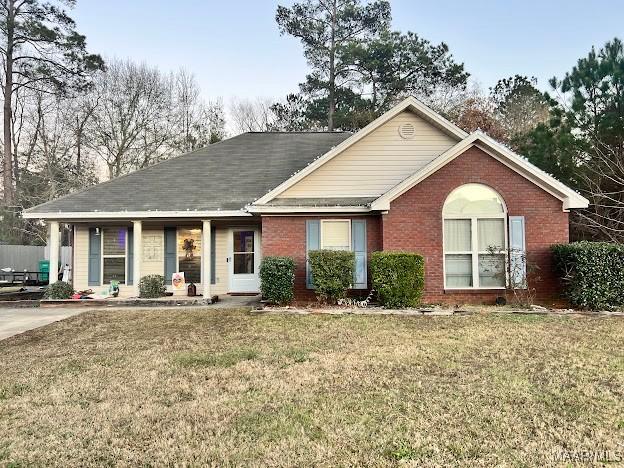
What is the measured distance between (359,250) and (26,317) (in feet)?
27.8

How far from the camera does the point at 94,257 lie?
1403 centimetres

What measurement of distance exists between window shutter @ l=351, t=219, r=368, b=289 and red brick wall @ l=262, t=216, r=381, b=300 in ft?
0.45

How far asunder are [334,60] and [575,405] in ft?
89.7

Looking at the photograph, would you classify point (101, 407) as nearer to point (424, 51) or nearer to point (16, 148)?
point (424, 51)

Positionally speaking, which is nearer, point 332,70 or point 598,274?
point 598,274

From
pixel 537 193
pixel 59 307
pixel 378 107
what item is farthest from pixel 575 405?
pixel 378 107

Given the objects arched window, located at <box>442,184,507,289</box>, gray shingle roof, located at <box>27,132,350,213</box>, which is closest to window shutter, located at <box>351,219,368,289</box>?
arched window, located at <box>442,184,507,289</box>

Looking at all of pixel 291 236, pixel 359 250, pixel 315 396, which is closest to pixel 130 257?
pixel 291 236

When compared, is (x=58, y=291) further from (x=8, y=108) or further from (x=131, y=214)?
(x=8, y=108)

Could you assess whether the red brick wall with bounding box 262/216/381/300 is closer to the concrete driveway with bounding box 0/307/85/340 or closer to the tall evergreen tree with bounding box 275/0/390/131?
the concrete driveway with bounding box 0/307/85/340

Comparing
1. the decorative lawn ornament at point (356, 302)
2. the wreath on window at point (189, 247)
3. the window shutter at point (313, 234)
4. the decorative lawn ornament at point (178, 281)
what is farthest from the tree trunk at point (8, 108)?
the decorative lawn ornament at point (356, 302)

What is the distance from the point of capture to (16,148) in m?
29.6

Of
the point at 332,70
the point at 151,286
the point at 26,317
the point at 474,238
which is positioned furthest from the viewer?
the point at 332,70

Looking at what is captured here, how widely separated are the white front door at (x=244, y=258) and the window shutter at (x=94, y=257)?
13.8 ft
